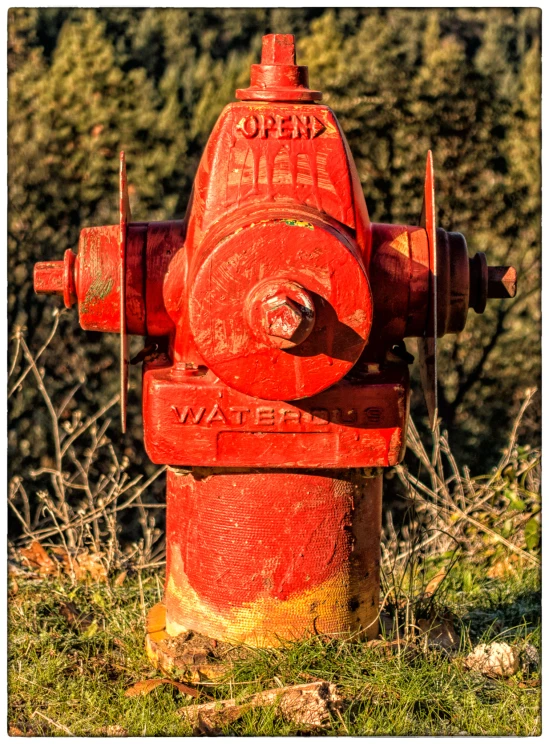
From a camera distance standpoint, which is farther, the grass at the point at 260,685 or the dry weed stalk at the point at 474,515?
the dry weed stalk at the point at 474,515

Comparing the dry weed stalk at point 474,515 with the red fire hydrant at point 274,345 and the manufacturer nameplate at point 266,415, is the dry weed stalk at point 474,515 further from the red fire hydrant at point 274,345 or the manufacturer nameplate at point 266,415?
the manufacturer nameplate at point 266,415

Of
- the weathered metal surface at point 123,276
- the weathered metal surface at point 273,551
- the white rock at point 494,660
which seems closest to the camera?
the weathered metal surface at point 123,276

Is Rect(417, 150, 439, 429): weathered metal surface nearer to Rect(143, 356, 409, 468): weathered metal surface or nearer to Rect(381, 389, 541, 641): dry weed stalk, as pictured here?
Rect(143, 356, 409, 468): weathered metal surface

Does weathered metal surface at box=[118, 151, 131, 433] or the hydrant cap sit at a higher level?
the hydrant cap

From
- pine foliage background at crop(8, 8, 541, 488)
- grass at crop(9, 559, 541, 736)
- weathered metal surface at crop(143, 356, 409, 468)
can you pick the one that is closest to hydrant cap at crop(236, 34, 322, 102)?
weathered metal surface at crop(143, 356, 409, 468)

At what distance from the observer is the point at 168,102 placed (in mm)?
6574

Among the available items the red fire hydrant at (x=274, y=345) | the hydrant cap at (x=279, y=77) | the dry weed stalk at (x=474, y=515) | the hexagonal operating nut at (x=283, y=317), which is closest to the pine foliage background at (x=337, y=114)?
the dry weed stalk at (x=474, y=515)

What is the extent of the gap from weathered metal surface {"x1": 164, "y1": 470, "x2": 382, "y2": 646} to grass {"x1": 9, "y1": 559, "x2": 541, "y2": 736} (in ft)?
0.33

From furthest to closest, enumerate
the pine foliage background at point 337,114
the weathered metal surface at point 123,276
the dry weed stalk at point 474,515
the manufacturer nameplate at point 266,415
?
the pine foliage background at point 337,114, the dry weed stalk at point 474,515, the manufacturer nameplate at point 266,415, the weathered metal surface at point 123,276

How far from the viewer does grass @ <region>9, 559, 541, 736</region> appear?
314 centimetres

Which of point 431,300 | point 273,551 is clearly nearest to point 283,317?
point 431,300

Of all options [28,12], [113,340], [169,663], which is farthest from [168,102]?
[169,663]

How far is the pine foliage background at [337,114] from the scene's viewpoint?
251 inches

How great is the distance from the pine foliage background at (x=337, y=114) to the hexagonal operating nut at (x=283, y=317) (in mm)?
3740
